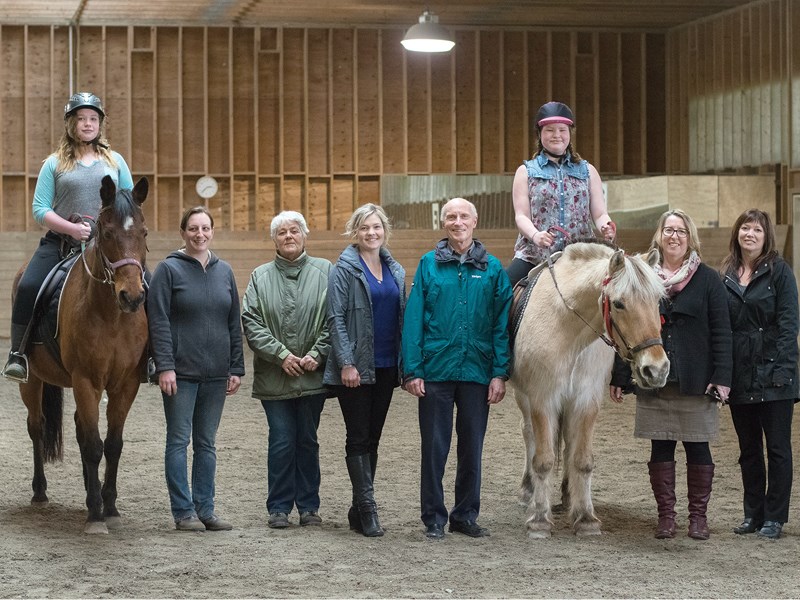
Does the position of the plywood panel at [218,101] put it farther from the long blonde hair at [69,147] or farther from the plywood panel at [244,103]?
the long blonde hair at [69,147]

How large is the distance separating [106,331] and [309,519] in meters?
1.47

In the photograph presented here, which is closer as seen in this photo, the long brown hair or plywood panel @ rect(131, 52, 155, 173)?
the long brown hair

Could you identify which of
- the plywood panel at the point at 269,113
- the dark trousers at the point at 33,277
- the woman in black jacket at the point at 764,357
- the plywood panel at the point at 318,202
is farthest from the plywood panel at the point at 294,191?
the woman in black jacket at the point at 764,357

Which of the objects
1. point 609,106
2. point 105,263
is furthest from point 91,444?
point 609,106

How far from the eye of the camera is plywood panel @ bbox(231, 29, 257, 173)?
19.8 m

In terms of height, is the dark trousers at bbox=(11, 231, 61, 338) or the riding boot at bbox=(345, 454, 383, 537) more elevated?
the dark trousers at bbox=(11, 231, 61, 338)

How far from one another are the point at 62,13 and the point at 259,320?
1443 cm

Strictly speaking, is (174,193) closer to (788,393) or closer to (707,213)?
(707,213)

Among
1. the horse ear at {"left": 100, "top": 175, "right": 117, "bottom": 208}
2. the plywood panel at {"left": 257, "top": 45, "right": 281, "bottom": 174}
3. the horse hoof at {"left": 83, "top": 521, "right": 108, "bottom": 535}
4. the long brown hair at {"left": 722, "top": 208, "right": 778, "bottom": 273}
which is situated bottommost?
the horse hoof at {"left": 83, "top": 521, "right": 108, "bottom": 535}

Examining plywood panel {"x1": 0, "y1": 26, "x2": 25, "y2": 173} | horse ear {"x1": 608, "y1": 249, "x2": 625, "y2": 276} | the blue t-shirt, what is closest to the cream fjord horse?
horse ear {"x1": 608, "y1": 249, "x2": 625, "y2": 276}

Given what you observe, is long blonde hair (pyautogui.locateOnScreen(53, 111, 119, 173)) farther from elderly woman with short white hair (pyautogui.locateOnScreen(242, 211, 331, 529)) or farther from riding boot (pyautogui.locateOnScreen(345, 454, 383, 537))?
riding boot (pyautogui.locateOnScreen(345, 454, 383, 537))

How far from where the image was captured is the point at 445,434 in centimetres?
588

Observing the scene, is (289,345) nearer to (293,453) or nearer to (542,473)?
(293,453)

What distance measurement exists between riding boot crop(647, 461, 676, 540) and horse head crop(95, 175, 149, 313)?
108 inches
